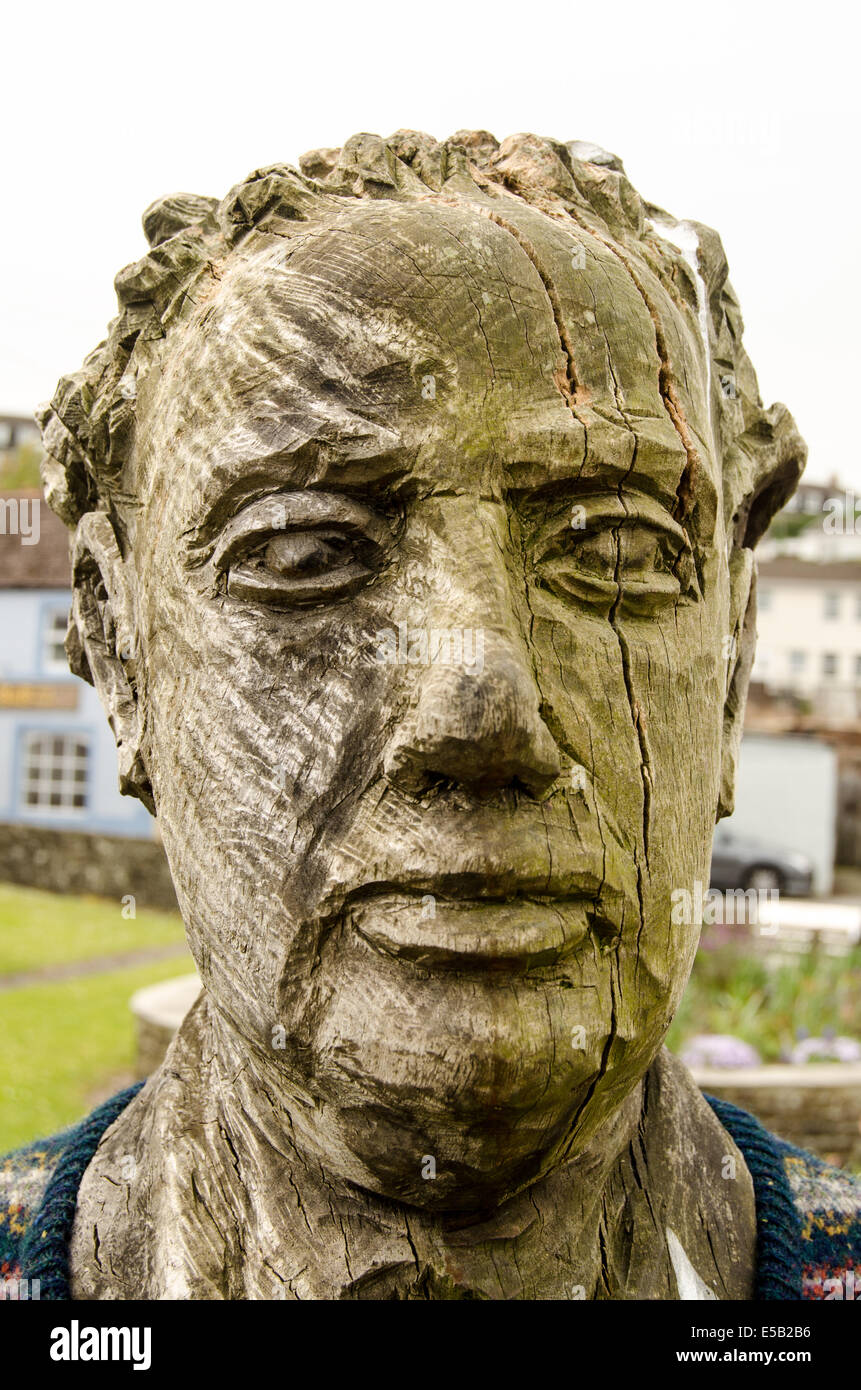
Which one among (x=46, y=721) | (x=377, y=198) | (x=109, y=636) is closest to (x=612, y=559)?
(x=377, y=198)

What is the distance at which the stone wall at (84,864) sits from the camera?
1603 centimetres

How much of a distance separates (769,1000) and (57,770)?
13.2 m

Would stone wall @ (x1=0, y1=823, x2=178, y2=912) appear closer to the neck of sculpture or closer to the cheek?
the neck of sculpture

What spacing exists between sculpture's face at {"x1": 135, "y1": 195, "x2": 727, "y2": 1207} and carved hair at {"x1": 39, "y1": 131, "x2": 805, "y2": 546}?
6.0 inches

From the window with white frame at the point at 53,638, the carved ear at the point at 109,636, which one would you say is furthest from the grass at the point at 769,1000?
the window with white frame at the point at 53,638

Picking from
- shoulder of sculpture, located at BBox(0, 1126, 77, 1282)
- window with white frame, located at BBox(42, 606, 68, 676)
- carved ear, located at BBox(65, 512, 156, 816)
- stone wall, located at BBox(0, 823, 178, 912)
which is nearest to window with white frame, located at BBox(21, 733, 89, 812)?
stone wall, located at BBox(0, 823, 178, 912)

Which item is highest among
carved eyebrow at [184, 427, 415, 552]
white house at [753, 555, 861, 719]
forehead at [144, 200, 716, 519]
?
forehead at [144, 200, 716, 519]

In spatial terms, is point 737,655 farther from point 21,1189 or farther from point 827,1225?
point 21,1189

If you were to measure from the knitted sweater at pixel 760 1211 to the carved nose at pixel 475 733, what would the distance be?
1161 mm

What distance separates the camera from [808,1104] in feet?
20.7

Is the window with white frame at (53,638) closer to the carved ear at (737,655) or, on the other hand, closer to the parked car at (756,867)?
the parked car at (756,867)

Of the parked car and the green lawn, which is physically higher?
the green lawn

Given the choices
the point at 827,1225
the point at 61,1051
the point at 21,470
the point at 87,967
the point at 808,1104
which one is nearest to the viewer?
the point at 827,1225

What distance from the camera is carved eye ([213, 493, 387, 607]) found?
5.74 ft
